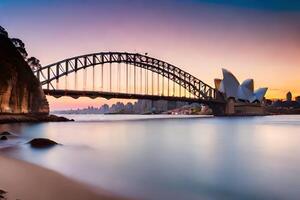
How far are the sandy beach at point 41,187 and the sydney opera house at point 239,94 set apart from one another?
140 meters

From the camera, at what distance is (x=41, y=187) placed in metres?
11.0

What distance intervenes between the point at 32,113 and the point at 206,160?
175ft

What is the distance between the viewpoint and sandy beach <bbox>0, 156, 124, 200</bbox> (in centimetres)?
984

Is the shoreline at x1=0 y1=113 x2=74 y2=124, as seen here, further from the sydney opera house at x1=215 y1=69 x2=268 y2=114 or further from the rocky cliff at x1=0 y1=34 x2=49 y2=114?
the sydney opera house at x1=215 y1=69 x2=268 y2=114

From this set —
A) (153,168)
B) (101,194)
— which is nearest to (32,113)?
(153,168)

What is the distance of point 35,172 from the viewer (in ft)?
46.8

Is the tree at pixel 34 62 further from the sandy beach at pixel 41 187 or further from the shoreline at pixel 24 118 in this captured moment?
the sandy beach at pixel 41 187

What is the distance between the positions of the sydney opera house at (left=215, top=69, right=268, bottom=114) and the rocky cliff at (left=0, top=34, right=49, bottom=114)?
95.2 meters

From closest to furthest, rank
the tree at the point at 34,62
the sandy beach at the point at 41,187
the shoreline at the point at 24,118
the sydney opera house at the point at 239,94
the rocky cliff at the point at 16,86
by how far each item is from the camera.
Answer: the sandy beach at the point at 41,187, the shoreline at the point at 24,118, the rocky cliff at the point at 16,86, the tree at the point at 34,62, the sydney opera house at the point at 239,94

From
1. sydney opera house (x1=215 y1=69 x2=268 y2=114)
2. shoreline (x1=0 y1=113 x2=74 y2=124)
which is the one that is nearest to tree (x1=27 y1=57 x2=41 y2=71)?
shoreline (x1=0 y1=113 x2=74 y2=124)

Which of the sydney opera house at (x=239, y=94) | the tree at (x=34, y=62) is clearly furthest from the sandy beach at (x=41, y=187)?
the sydney opera house at (x=239, y=94)

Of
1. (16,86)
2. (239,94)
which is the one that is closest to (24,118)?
(16,86)

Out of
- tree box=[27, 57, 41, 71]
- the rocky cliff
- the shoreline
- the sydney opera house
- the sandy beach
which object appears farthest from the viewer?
the sydney opera house

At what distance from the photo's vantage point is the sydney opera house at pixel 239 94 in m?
152
